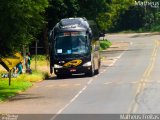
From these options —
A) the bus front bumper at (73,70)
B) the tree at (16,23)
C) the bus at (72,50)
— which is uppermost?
the tree at (16,23)

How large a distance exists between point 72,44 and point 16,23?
12.2 meters

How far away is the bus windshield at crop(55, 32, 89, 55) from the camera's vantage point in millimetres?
38125

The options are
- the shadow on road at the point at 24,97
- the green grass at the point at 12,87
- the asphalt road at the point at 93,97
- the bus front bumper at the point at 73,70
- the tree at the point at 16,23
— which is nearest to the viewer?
the asphalt road at the point at 93,97

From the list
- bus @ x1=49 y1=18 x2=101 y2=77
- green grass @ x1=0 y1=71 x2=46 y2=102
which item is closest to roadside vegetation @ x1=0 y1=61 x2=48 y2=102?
green grass @ x1=0 y1=71 x2=46 y2=102

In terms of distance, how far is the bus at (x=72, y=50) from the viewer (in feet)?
125

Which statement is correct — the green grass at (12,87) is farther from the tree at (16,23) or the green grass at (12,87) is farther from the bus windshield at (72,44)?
the bus windshield at (72,44)

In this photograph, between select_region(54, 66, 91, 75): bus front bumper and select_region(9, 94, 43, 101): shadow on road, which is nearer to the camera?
select_region(9, 94, 43, 101): shadow on road

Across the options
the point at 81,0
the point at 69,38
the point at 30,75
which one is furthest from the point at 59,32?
the point at 81,0

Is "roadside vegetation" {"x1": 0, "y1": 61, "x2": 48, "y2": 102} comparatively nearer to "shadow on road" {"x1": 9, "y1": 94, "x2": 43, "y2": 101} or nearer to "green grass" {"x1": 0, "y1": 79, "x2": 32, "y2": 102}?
"green grass" {"x1": 0, "y1": 79, "x2": 32, "y2": 102}

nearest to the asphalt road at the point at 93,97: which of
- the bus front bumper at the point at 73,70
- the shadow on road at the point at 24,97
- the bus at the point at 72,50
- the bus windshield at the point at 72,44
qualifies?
the shadow on road at the point at 24,97

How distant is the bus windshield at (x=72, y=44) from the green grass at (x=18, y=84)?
2.07m

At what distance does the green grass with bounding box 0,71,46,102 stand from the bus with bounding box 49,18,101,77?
1.49m

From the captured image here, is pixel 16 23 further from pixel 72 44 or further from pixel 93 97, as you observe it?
pixel 72 44

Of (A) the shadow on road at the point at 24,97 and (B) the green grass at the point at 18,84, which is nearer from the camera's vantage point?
(A) the shadow on road at the point at 24,97
